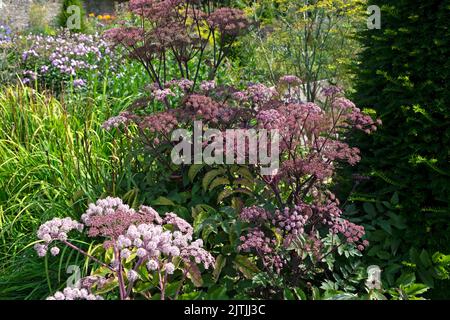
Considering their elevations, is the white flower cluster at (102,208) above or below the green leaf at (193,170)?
above

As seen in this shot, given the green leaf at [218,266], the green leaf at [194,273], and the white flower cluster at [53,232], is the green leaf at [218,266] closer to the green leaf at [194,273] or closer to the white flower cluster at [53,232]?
the green leaf at [194,273]

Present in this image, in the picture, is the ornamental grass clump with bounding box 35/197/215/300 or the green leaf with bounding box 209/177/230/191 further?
the green leaf with bounding box 209/177/230/191

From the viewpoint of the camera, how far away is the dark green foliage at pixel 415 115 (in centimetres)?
318

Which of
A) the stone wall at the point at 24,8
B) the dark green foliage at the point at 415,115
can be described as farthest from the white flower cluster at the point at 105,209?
the stone wall at the point at 24,8

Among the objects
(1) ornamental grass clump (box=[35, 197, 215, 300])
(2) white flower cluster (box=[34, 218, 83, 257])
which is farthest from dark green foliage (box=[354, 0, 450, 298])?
(2) white flower cluster (box=[34, 218, 83, 257])

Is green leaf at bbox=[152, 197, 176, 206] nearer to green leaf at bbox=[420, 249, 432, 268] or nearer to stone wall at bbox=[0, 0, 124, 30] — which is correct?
green leaf at bbox=[420, 249, 432, 268]

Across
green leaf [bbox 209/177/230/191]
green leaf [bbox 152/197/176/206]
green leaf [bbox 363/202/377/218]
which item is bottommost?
green leaf [bbox 363/202/377/218]

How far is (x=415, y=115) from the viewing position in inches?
128

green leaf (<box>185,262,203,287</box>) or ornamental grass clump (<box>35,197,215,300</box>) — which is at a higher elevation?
ornamental grass clump (<box>35,197,215,300</box>)

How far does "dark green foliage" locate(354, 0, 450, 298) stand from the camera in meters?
3.18

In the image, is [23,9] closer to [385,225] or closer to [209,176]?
[209,176]

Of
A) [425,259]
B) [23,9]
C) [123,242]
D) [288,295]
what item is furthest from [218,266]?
[23,9]
